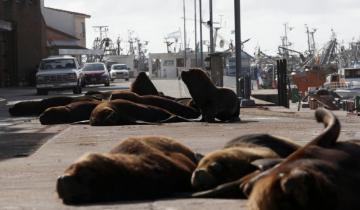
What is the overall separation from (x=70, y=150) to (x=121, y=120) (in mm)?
5075

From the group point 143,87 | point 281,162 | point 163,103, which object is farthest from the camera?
point 143,87

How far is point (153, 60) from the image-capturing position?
363 feet

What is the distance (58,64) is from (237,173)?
38.7 m

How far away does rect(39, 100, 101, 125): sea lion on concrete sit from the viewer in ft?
60.6

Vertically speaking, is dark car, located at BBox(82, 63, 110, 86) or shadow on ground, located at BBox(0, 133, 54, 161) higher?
dark car, located at BBox(82, 63, 110, 86)

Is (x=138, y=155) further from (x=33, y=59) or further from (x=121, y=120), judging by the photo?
(x=33, y=59)

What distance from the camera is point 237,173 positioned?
6.44 m

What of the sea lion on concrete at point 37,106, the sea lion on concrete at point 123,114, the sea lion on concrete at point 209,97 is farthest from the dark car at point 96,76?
the sea lion on concrete at point 123,114

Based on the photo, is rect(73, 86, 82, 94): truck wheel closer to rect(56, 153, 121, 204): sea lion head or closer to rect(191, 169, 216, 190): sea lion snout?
rect(56, 153, 121, 204): sea lion head

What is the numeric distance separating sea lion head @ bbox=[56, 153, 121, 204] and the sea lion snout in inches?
24.7

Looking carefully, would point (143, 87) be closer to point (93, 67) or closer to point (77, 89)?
point (77, 89)

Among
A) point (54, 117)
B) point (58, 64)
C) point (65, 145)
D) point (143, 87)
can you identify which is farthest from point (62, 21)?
point (65, 145)

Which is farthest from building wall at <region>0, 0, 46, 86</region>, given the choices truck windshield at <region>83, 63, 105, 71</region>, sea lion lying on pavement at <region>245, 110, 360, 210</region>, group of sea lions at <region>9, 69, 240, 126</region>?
sea lion lying on pavement at <region>245, 110, 360, 210</region>

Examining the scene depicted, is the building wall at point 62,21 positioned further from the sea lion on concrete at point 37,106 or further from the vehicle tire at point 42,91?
the sea lion on concrete at point 37,106
